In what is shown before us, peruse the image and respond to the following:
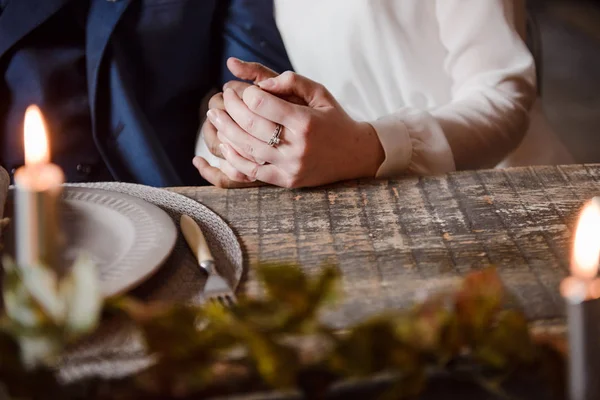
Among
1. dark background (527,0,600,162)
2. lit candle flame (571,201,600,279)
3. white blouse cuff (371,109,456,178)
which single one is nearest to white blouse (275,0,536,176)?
white blouse cuff (371,109,456,178)

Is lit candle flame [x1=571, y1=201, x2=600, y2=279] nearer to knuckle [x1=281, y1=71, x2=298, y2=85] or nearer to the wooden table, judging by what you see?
the wooden table

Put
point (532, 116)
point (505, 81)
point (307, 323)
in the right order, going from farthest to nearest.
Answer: point (532, 116), point (505, 81), point (307, 323)

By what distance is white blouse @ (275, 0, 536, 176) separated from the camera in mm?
937

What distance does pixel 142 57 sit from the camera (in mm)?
1220

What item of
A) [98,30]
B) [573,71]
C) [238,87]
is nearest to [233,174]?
[238,87]

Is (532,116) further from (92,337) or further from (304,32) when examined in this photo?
(92,337)

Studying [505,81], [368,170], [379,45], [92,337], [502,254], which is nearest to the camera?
[92,337]

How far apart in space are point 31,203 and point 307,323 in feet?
0.59

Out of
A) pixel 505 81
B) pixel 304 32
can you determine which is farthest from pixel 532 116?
pixel 304 32

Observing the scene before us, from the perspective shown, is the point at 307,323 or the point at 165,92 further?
the point at 165,92

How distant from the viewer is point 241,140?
2.76 ft

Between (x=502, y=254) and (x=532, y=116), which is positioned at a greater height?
(x=502, y=254)

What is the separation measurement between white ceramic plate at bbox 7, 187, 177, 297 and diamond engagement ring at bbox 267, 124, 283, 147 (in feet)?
0.57

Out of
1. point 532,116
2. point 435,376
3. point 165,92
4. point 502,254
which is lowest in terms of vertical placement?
point 532,116
